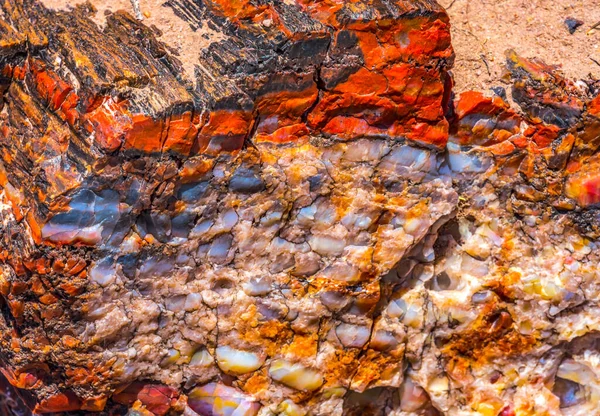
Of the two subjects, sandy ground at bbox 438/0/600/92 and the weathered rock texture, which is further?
sandy ground at bbox 438/0/600/92

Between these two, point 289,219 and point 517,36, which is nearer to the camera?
point 289,219

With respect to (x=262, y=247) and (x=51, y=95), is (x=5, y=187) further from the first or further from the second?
(x=262, y=247)

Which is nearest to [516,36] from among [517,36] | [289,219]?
[517,36]

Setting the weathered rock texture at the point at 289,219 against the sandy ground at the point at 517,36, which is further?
the sandy ground at the point at 517,36

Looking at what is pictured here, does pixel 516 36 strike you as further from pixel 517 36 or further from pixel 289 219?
pixel 289 219
